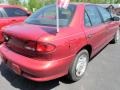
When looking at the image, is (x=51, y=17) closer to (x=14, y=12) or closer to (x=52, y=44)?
(x=52, y=44)

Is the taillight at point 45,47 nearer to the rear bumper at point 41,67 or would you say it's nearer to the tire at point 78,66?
the rear bumper at point 41,67

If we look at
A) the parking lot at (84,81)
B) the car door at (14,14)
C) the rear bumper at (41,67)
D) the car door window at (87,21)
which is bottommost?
the parking lot at (84,81)

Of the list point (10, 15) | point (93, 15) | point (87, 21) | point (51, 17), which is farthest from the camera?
point (10, 15)

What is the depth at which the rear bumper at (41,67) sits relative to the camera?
10.8 ft

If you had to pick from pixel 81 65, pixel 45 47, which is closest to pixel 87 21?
pixel 81 65

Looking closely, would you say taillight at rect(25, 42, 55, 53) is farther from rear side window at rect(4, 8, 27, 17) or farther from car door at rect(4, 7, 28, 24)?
rear side window at rect(4, 8, 27, 17)

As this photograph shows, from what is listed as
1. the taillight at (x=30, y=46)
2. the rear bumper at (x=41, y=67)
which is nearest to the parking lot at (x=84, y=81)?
the rear bumper at (x=41, y=67)

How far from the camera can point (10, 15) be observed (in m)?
7.08

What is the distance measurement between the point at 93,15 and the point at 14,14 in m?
3.55

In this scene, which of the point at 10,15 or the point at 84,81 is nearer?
the point at 84,81

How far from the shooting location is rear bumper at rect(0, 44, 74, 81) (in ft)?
10.8

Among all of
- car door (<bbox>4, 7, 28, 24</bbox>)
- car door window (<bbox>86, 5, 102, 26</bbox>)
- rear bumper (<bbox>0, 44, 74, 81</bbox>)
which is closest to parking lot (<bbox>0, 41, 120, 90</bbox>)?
rear bumper (<bbox>0, 44, 74, 81</bbox>)

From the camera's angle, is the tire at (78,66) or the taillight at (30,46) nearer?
the taillight at (30,46)

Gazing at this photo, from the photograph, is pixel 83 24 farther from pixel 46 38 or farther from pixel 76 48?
pixel 46 38
